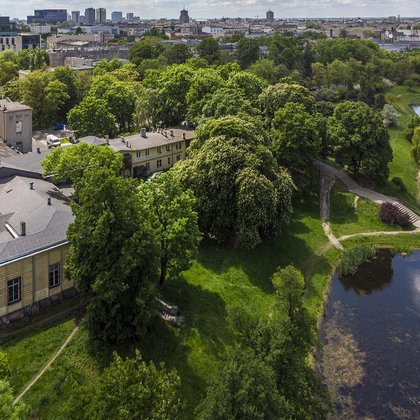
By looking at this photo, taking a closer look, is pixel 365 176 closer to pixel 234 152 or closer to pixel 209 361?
pixel 234 152

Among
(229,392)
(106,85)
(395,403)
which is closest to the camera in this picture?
(229,392)

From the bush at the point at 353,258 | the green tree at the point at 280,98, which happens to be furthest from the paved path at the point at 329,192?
the green tree at the point at 280,98

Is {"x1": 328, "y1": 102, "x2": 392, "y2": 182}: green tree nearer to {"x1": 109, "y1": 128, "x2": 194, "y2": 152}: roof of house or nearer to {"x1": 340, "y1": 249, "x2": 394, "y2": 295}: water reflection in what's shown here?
{"x1": 340, "y1": 249, "x2": 394, "y2": 295}: water reflection

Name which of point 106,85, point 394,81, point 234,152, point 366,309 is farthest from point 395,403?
point 394,81

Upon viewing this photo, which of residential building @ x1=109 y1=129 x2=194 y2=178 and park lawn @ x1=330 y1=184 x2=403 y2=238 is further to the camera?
residential building @ x1=109 y1=129 x2=194 y2=178

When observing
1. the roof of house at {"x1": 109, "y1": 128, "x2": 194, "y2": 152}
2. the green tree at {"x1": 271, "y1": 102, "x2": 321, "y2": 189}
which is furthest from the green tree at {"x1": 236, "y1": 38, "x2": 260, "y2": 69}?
the green tree at {"x1": 271, "y1": 102, "x2": 321, "y2": 189}

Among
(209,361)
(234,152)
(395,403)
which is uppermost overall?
(234,152)
